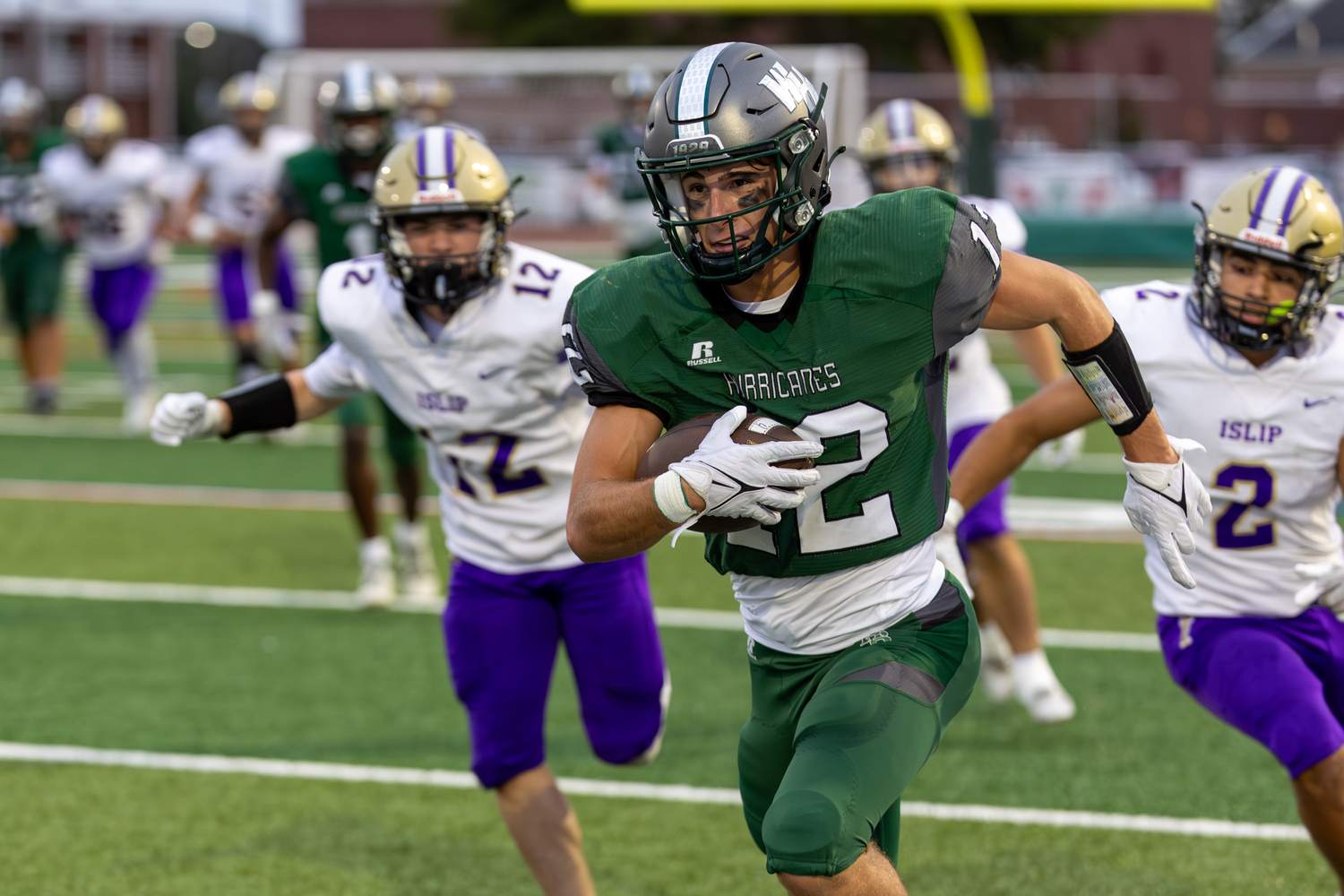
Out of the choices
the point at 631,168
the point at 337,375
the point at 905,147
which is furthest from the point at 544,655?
the point at 631,168

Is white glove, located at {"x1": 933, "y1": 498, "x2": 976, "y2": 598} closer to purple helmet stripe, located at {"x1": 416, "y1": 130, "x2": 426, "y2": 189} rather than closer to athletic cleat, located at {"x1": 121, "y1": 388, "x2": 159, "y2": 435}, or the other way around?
purple helmet stripe, located at {"x1": 416, "y1": 130, "x2": 426, "y2": 189}

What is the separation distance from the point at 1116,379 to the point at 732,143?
2.80 feet

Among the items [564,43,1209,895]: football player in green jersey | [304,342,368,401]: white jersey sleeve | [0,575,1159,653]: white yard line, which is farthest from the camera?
[0,575,1159,653]: white yard line

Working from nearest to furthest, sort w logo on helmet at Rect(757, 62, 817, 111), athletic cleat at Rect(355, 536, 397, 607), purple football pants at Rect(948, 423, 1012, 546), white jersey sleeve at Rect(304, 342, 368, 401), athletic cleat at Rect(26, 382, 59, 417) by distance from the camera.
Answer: w logo on helmet at Rect(757, 62, 817, 111)
white jersey sleeve at Rect(304, 342, 368, 401)
purple football pants at Rect(948, 423, 1012, 546)
athletic cleat at Rect(355, 536, 397, 607)
athletic cleat at Rect(26, 382, 59, 417)

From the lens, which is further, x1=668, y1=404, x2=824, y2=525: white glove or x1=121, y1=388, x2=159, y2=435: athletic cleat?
x1=121, y1=388, x2=159, y2=435: athletic cleat

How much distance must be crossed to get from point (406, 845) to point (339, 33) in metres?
46.0

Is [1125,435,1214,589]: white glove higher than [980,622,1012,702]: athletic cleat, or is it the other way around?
[1125,435,1214,589]: white glove

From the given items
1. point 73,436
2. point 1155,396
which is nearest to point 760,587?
point 1155,396

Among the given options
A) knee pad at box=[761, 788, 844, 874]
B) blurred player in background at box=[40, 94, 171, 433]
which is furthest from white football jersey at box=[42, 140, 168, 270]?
knee pad at box=[761, 788, 844, 874]

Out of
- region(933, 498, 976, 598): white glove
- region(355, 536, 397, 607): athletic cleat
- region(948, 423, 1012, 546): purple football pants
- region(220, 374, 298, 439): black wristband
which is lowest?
region(355, 536, 397, 607): athletic cleat

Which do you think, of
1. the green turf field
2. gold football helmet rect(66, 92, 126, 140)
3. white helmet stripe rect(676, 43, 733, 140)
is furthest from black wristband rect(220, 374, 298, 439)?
gold football helmet rect(66, 92, 126, 140)

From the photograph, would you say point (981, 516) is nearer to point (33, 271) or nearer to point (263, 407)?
point (263, 407)

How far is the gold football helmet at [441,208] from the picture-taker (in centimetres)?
385

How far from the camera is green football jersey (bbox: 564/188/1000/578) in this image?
280 cm
